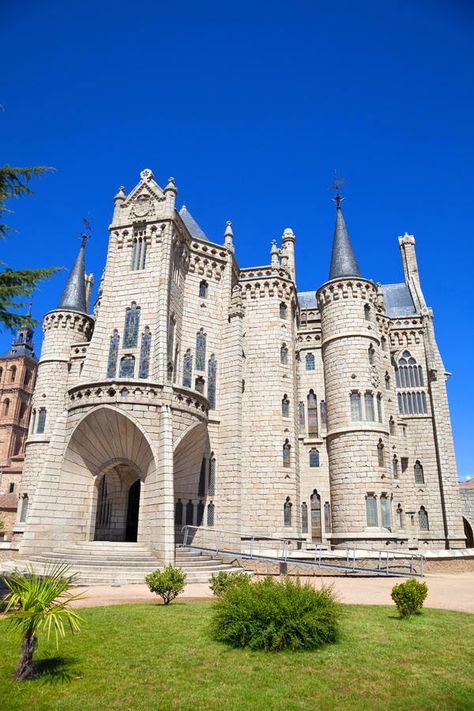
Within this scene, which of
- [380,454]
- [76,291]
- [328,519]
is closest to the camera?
[380,454]

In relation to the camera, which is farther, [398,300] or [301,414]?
[398,300]

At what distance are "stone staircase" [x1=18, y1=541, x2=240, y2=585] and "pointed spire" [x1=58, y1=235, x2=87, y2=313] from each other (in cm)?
1899

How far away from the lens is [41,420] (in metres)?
32.5

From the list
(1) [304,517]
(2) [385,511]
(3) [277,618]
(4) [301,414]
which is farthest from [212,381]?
(3) [277,618]

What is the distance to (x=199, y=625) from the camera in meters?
10.2

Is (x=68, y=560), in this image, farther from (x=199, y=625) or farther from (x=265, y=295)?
(x=265, y=295)

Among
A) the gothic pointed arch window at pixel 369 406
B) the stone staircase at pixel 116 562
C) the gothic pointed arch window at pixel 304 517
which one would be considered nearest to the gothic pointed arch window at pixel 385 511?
the gothic pointed arch window at pixel 369 406

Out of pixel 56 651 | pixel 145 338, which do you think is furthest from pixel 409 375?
pixel 56 651

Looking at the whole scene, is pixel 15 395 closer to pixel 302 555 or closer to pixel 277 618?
pixel 302 555

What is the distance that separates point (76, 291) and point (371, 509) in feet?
81.8

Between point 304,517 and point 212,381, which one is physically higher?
point 212,381

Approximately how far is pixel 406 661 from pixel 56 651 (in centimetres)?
Result: 581

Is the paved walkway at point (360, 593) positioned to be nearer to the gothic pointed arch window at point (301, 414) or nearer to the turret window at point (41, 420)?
the gothic pointed arch window at point (301, 414)

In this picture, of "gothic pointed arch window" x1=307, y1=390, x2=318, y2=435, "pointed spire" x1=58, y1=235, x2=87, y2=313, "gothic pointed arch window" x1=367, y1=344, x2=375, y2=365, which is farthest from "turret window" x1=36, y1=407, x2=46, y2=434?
"gothic pointed arch window" x1=367, y1=344, x2=375, y2=365
